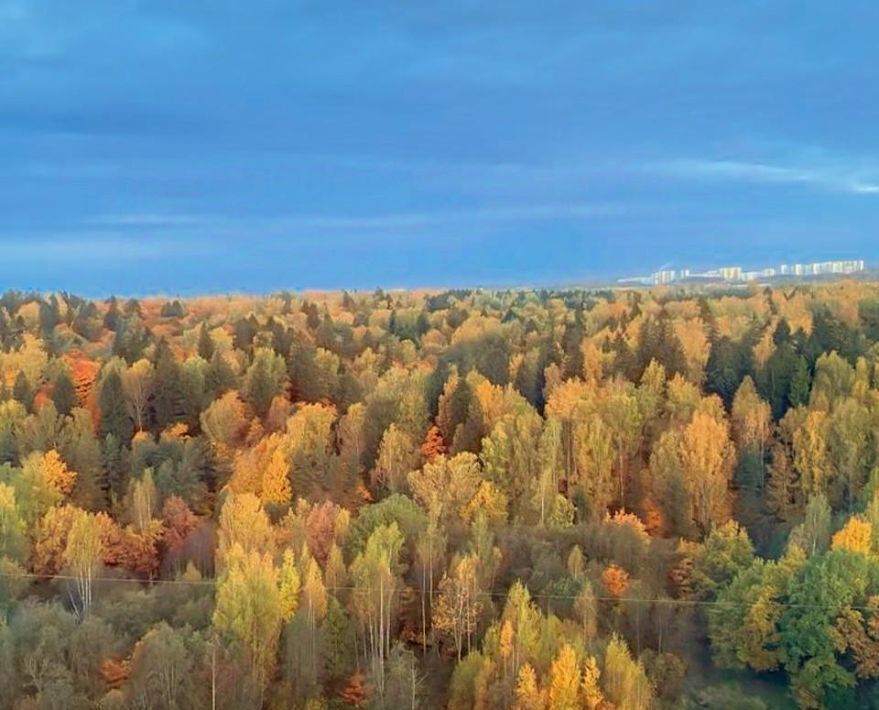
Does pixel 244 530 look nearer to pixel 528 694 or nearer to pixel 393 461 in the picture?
pixel 528 694

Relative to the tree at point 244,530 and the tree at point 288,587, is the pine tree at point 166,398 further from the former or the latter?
the tree at point 288,587

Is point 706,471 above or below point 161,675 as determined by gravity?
above

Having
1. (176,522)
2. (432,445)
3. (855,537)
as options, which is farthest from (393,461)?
(855,537)

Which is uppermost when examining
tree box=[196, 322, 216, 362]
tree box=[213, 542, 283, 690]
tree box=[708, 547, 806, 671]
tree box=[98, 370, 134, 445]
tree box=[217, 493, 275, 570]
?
tree box=[196, 322, 216, 362]

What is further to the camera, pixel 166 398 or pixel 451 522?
pixel 166 398

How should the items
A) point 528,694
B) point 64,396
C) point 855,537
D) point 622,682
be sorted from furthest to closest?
point 64,396 → point 855,537 → point 622,682 → point 528,694

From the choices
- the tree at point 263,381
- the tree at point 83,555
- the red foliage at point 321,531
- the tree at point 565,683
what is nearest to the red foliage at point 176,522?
the tree at point 83,555

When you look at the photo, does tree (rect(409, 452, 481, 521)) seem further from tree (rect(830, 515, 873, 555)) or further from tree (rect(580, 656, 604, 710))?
tree (rect(580, 656, 604, 710))

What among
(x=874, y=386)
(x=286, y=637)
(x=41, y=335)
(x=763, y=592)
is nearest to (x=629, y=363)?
(x=874, y=386)

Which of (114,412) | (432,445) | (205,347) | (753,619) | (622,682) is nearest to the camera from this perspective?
(622,682)

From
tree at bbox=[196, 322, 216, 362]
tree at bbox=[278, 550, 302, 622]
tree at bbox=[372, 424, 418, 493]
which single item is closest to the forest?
tree at bbox=[278, 550, 302, 622]
